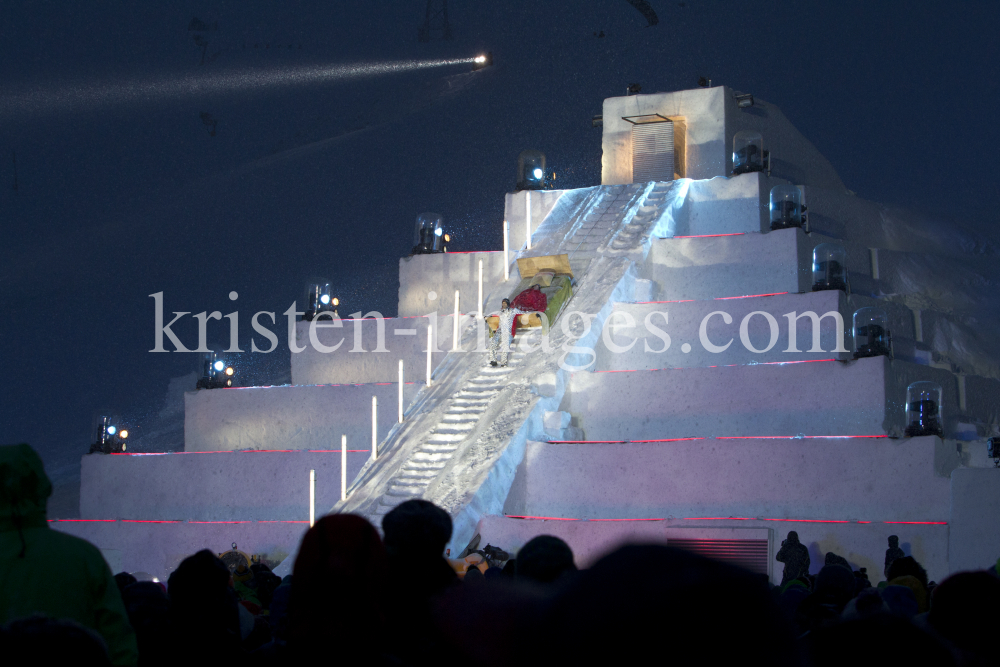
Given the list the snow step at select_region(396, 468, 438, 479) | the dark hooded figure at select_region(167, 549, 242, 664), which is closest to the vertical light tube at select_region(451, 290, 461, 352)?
the snow step at select_region(396, 468, 438, 479)

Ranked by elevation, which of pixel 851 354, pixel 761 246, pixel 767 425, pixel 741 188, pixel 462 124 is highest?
pixel 462 124

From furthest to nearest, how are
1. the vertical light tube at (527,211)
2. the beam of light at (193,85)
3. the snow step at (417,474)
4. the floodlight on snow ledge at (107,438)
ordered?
the beam of light at (193,85), the vertical light tube at (527,211), the floodlight on snow ledge at (107,438), the snow step at (417,474)

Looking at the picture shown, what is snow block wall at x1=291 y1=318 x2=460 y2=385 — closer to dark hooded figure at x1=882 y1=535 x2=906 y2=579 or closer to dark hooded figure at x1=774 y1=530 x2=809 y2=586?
dark hooded figure at x1=774 y1=530 x2=809 y2=586

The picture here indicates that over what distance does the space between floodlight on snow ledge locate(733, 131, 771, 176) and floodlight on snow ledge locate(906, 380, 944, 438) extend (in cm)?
473

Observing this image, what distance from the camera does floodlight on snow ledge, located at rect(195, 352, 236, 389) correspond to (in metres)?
13.7

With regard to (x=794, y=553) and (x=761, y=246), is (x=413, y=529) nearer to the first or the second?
(x=794, y=553)

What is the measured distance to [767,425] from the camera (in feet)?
34.3

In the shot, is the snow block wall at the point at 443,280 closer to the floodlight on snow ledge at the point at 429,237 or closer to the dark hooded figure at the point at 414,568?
the floodlight on snow ledge at the point at 429,237

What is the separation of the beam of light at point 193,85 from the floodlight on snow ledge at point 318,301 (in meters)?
10.4

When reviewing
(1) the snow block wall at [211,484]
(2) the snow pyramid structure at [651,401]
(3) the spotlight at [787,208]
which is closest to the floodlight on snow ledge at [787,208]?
(3) the spotlight at [787,208]

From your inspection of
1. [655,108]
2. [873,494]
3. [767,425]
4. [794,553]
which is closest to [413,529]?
[794,553]

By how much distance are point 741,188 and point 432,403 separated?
544 centimetres

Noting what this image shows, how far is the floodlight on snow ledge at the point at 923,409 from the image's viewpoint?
9.39 metres

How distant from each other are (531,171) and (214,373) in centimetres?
528
